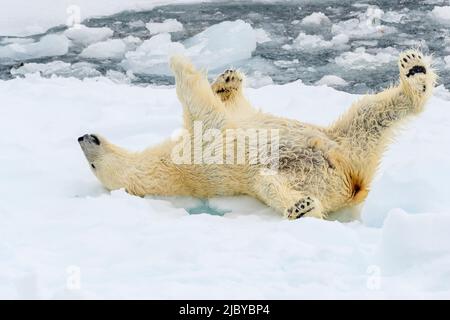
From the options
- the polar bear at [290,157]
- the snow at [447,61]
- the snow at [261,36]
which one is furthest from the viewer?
the snow at [261,36]

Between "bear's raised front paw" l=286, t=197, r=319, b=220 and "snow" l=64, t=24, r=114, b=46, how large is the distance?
6177 mm

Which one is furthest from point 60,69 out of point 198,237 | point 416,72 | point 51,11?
point 198,237

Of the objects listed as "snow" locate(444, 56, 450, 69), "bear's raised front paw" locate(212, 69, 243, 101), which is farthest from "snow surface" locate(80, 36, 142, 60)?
"bear's raised front paw" locate(212, 69, 243, 101)

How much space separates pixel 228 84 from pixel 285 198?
1305 mm

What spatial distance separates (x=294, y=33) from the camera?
10102mm

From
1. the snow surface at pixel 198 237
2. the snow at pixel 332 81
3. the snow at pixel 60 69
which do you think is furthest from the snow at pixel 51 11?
the snow surface at pixel 198 237

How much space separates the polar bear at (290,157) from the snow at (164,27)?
5357 millimetres

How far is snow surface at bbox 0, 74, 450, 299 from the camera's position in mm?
3203

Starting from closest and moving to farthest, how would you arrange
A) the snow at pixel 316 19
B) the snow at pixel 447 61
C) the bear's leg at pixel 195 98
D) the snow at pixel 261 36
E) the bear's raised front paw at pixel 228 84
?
the bear's leg at pixel 195 98 < the bear's raised front paw at pixel 228 84 < the snow at pixel 447 61 < the snow at pixel 261 36 < the snow at pixel 316 19

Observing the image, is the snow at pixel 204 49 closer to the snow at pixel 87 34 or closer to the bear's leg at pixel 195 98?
the snow at pixel 87 34

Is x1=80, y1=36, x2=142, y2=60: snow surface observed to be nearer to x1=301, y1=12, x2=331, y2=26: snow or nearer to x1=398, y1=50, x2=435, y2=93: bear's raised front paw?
x1=301, y1=12, x2=331, y2=26: snow

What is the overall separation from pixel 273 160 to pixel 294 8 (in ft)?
21.9

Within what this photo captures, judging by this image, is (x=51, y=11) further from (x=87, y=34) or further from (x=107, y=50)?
(x=107, y=50)

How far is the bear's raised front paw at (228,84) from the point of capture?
551 cm
